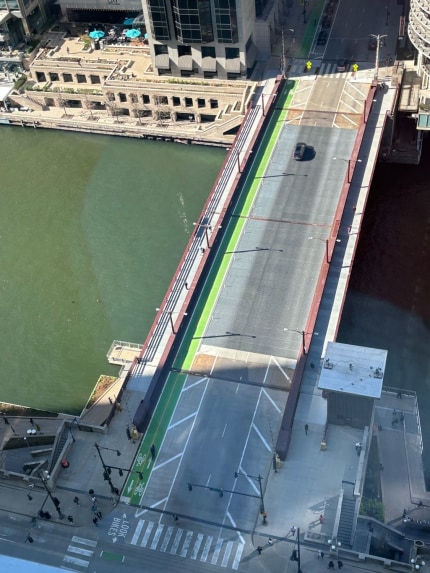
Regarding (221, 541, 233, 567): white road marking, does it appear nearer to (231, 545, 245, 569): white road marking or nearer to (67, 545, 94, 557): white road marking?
(231, 545, 245, 569): white road marking

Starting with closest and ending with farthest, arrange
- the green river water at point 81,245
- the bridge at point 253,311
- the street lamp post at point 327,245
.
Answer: the bridge at point 253,311 → the street lamp post at point 327,245 → the green river water at point 81,245

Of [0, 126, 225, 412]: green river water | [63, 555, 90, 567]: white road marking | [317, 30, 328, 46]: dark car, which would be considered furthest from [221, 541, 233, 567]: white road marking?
[317, 30, 328, 46]: dark car

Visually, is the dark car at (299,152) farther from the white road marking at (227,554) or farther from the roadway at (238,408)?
the white road marking at (227,554)

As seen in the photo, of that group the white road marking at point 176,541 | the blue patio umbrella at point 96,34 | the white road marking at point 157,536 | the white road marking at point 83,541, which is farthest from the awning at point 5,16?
the white road marking at point 176,541

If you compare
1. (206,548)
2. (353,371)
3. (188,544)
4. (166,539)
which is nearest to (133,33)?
(353,371)

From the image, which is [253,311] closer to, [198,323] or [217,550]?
[198,323]

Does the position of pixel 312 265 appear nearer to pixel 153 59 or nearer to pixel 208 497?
pixel 208 497
